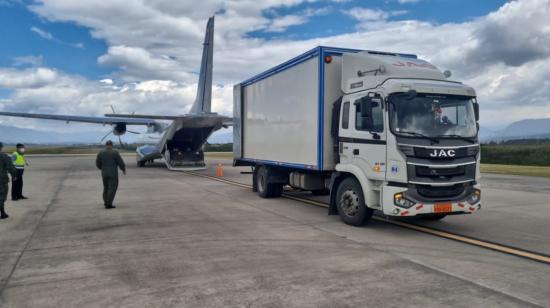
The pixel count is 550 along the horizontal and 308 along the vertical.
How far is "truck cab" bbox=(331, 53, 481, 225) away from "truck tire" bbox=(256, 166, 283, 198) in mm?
4844

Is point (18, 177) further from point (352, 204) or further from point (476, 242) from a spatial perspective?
point (476, 242)

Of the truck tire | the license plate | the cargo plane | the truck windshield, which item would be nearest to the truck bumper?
the license plate

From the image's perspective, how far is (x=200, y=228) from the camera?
8.59 metres

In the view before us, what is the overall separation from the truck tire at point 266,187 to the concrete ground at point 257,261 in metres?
2.19

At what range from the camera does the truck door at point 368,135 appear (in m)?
7.81

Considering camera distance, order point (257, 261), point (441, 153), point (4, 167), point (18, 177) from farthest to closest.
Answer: point (18, 177)
point (4, 167)
point (441, 153)
point (257, 261)

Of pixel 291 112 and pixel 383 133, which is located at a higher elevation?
pixel 291 112

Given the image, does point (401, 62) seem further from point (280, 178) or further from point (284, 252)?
point (280, 178)

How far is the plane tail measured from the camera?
1118 inches

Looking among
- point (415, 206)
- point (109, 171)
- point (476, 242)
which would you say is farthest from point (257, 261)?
point (109, 171)

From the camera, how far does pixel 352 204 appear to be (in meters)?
8.66

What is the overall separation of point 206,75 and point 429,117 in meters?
22.6

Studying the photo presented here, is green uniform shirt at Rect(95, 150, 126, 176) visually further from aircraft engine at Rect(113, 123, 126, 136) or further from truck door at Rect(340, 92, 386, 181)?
aircraft engine at Rect(113, 123, 126, 136)

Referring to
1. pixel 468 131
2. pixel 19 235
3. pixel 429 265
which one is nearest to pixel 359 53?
pixel 468 131
